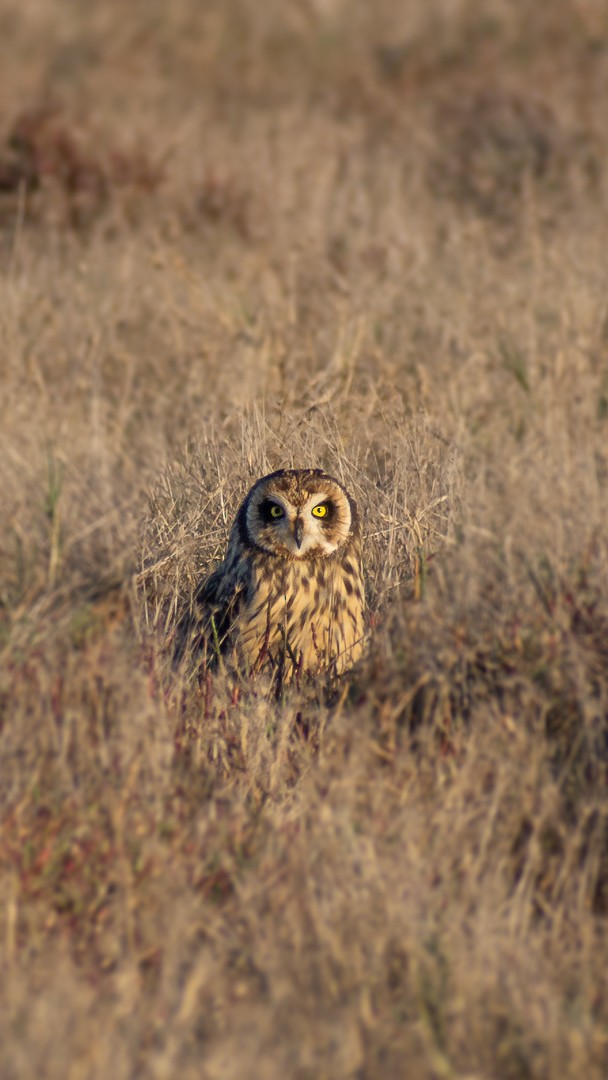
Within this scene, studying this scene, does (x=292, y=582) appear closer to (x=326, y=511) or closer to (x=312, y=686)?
(x=326, y=511)

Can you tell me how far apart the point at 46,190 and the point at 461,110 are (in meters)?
3.40

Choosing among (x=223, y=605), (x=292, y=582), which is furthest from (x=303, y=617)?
(x=223, y=605)

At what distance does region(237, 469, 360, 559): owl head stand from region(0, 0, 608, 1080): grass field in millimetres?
220

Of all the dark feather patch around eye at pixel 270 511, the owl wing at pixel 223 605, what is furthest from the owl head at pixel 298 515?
the owl wing at pixel 223 605

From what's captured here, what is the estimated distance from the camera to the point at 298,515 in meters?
4.16

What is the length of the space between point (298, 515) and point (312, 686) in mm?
500

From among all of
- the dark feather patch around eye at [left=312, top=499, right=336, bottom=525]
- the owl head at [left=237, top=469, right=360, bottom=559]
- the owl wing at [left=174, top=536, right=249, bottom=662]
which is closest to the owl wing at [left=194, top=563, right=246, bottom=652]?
the owl wing at [left=174, top=536, right=249, bottom=662]

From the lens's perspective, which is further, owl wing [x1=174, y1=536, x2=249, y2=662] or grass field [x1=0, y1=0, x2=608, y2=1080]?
owl wing [x1=174, y1=536, x2=249, y2=662]

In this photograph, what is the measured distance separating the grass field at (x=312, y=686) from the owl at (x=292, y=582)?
15cm

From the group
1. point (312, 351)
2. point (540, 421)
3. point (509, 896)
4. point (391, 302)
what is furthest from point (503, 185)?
point (509, 896)

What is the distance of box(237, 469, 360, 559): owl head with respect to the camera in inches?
163

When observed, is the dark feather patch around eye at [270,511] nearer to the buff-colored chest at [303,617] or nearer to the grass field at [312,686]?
the buff-colored chest at [303,617]

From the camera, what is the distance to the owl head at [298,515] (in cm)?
415

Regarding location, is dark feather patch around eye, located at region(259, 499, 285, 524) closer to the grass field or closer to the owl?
the owl
